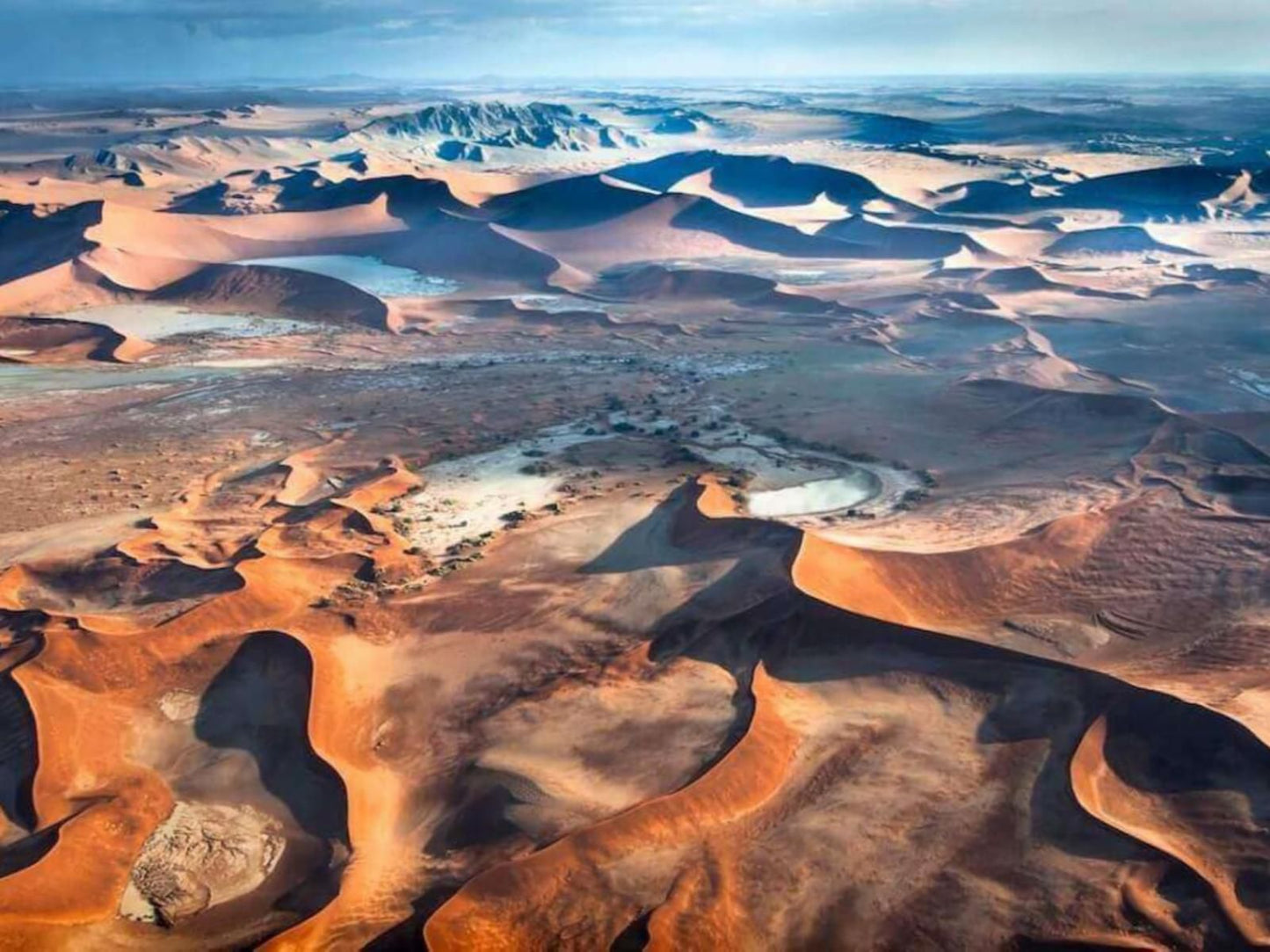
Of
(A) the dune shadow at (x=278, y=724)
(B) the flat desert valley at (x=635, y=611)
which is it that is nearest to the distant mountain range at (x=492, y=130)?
(B) the flat desert valley at (x=635, y=611)

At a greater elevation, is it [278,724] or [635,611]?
[635,611]

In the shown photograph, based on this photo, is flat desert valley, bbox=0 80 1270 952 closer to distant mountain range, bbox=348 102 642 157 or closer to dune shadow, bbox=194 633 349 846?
dune shadow, bbox=194 633 349 846

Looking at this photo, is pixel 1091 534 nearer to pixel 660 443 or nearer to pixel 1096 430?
pixel 1096 430

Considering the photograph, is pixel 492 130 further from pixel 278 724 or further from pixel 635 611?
pixel 278 724

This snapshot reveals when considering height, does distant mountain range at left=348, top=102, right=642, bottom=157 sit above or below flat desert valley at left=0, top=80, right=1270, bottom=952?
above

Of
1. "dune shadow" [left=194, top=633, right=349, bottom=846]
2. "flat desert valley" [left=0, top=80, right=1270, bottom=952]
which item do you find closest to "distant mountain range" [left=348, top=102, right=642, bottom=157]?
"flat desert valley" [left=0, top=80, right=1270, bottom=952]

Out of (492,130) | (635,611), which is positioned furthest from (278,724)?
(492,130)

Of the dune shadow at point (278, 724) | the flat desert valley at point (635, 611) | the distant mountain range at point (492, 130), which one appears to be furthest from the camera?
the distant mountain range at point (492, 130)

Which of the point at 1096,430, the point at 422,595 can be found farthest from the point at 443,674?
the point at 1096,430

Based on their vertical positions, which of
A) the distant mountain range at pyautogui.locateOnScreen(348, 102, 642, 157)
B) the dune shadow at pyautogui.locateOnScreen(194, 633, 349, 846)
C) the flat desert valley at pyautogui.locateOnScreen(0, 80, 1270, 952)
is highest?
the distant mountain range at pyautogui.locateOnScreen(348, 102, 642, 157)

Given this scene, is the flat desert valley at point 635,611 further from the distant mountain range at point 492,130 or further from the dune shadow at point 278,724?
the distant mountain range at point 492,130
